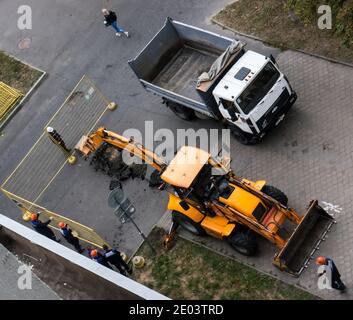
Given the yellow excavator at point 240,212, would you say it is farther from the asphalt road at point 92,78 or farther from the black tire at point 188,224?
the asphalt road at point 92,78

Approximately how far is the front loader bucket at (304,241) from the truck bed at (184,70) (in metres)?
5.79

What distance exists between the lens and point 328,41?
20.1m

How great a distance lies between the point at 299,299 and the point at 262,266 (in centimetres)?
137

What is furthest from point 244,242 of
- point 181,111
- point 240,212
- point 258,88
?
point 181,111

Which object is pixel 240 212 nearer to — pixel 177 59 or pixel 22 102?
pixel 177 59

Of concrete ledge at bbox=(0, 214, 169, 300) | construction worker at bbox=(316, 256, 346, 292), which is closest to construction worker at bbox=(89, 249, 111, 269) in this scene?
concrete ledge at bbox=(0, 214, 169, 300)

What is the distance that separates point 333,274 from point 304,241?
5.47 ft

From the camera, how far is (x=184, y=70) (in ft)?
65.3

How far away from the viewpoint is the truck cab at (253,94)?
17422 millimetres

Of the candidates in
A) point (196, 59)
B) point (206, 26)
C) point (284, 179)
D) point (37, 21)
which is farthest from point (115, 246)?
point (37, 21)

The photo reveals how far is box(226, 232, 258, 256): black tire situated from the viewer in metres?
15.7

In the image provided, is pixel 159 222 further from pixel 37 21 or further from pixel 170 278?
pixel 37 21
